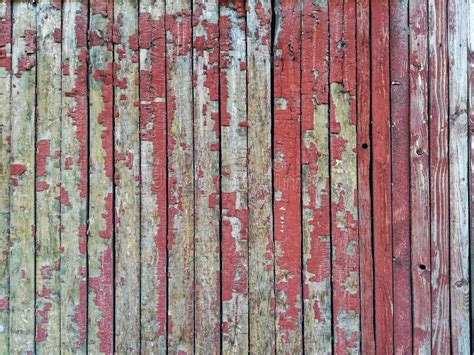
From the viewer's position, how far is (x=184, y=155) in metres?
2.34

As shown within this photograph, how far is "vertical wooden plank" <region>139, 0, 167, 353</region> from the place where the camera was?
2.32 metres

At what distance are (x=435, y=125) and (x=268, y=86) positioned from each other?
831 mm

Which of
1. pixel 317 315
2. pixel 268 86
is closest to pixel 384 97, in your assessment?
pixel 268 86

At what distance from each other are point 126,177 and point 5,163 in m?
0.59

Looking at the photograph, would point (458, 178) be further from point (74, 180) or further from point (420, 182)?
point (74, 180)

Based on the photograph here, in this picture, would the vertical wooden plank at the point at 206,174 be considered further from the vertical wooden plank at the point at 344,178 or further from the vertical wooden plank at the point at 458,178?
the vertical wooden plank at the point at 458,178

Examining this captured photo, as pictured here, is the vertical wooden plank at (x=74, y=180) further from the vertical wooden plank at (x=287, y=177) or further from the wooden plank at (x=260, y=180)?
the vertical wooden plank at (x=287, y=177)

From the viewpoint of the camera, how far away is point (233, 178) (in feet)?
7.69

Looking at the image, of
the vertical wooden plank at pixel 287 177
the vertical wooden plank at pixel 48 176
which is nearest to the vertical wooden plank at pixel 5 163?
the vertical wooden plank at pixel 48 176

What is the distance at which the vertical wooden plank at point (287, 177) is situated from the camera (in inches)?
91.3

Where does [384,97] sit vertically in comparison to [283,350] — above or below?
above

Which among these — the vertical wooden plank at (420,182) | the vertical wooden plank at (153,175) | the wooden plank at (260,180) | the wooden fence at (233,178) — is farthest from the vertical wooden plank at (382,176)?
the vertical wooden plank at (153,175)

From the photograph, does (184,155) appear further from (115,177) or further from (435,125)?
(435,125)

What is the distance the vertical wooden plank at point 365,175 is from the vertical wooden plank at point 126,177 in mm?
1073
